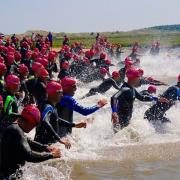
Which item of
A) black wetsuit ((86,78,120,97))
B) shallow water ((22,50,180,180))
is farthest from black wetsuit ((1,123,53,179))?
black wetsuit ((86,78,120,97))

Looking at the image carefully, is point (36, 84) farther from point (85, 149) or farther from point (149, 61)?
point (149, 61)

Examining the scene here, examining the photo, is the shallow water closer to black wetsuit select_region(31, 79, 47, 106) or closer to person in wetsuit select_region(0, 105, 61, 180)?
person in wetsuit select_region(0, 105, 61, 180)

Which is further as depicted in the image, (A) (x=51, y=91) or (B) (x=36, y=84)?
(B) (x=36, y=84)

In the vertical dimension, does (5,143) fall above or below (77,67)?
above

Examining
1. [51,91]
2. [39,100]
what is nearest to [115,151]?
[39,100]

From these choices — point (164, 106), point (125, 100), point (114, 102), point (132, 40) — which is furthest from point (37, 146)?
point (132, 40)

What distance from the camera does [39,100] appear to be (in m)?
10.8

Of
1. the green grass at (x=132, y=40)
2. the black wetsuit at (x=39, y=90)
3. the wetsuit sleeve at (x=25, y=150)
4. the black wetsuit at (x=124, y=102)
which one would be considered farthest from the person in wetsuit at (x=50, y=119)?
the green grass at (x=132, y=40)

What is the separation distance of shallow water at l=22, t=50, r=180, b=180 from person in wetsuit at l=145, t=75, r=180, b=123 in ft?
0.63

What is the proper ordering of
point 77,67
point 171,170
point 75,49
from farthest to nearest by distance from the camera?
1. point 75,49
2. point 77,67
3. point 171,170

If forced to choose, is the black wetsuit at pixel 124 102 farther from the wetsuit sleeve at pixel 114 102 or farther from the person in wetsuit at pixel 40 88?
the person in wetsuit at pixel 40 88

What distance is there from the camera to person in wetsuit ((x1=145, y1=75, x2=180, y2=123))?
1114cm

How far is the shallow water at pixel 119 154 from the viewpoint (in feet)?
26.0

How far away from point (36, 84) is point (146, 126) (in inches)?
109
